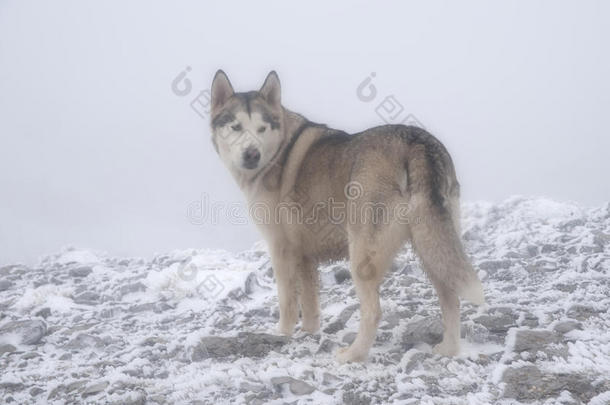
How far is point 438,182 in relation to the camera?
3.73m

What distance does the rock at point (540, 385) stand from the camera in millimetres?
2979

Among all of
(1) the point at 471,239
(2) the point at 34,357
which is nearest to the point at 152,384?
(2) the point at 34,357

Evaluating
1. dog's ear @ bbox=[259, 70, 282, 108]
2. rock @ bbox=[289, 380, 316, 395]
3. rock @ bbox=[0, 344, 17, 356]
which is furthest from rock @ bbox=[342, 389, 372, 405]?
rock @ bbox=[0, 344, 17, 356]

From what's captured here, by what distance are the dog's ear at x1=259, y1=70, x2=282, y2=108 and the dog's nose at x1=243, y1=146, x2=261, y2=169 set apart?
2.51ft

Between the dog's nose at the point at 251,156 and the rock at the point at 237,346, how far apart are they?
1.76 meters

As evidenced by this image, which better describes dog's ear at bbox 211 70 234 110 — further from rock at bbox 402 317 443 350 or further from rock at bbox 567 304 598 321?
rock at bbox 567 304 598 321

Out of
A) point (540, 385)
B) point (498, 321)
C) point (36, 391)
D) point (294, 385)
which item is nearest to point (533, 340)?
point (498, 321)

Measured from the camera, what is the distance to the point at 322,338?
4621 mm

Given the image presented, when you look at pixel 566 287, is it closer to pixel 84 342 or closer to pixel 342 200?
pixel 342 200

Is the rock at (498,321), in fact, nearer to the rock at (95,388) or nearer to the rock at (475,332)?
the rock at (475,332)

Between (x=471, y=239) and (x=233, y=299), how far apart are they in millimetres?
4918

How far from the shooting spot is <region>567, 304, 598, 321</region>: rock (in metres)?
4.35

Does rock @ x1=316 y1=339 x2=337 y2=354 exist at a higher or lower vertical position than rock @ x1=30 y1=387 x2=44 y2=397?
lower

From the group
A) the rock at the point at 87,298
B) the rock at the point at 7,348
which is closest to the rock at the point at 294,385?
the rock at the point at 7,348
